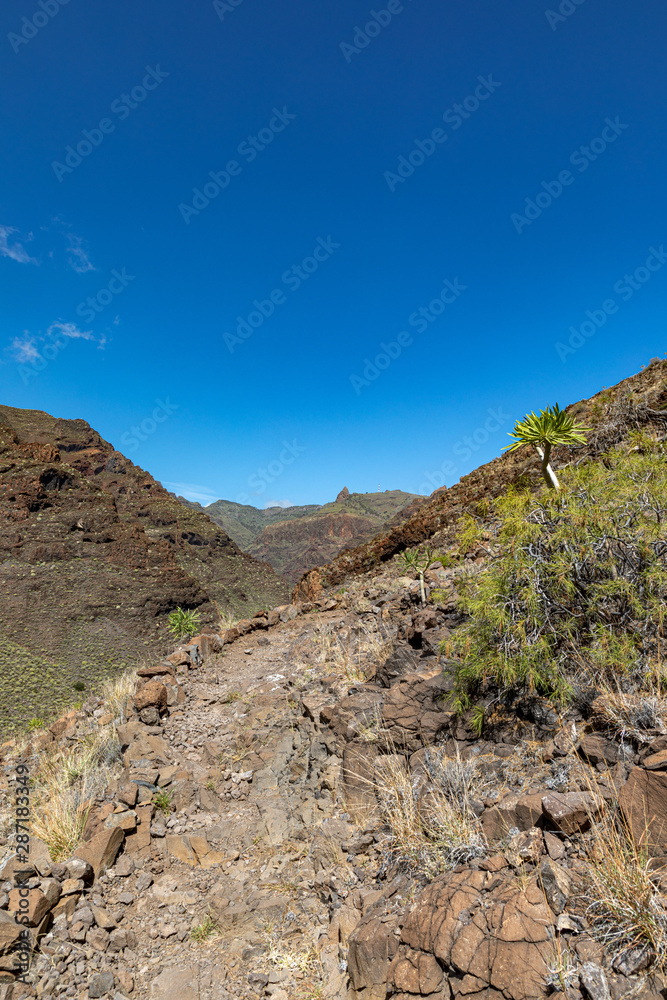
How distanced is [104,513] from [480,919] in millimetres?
53672

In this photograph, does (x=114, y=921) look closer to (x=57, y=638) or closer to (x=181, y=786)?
(x=181, y=786)

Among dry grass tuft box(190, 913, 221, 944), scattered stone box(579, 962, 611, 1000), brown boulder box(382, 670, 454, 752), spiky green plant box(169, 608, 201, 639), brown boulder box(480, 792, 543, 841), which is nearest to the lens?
scattered stone box(579, 962, 611, 1000)

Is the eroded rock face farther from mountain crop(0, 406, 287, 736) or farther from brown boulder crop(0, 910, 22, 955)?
mountain crop(0, 406, 287, 736)

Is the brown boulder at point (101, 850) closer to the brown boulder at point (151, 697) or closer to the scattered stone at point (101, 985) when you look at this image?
the scattered stone at point (101, 985)

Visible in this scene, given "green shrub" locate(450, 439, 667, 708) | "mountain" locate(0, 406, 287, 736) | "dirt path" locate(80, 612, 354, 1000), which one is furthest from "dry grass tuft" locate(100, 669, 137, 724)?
"mountain" locate(0, 406, 287, 736)

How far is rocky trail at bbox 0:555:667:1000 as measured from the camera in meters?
2.35

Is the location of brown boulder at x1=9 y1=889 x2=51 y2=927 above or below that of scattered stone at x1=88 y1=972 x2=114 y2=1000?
above

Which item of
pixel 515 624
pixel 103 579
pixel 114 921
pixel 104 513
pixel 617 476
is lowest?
pixel 114 921

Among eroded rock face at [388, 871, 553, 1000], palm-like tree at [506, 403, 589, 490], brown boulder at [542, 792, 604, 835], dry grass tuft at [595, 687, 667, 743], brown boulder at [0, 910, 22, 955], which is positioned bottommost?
brown boulder at [0, 910, 22, 955]

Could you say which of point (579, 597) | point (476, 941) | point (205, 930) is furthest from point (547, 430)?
point (205, 930)

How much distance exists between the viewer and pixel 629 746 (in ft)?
9.57

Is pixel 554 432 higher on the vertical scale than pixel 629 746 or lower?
higher

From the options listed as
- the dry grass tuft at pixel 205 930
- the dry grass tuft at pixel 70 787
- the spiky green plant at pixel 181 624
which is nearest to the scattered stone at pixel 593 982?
the dry grass tuft at pixel 205 930

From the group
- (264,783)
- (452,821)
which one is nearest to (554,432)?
(452,821)
